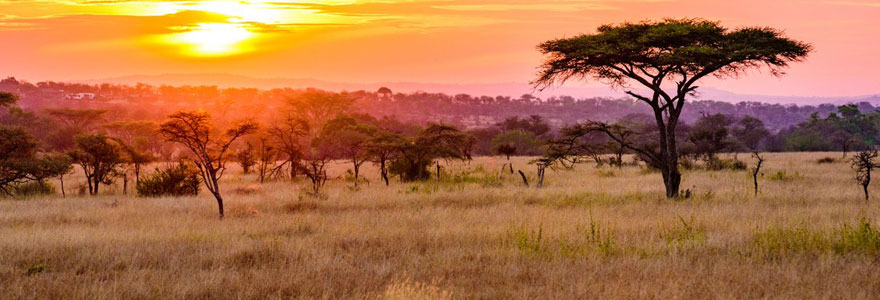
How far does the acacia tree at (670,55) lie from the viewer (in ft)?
54.8

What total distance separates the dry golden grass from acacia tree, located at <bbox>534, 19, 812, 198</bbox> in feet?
7.74

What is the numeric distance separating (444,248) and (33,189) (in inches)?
696

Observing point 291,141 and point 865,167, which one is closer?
point 865,167

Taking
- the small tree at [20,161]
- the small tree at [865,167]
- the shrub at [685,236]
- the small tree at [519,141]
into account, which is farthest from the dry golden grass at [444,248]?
the small tree at [519,141]

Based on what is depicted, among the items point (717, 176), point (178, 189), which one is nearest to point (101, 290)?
point (178, 189)

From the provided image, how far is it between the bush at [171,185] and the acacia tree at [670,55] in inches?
489

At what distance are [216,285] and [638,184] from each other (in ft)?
Result: 55.6

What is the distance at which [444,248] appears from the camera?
10.4 metres

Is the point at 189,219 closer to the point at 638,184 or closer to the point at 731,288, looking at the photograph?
the point at 731,288

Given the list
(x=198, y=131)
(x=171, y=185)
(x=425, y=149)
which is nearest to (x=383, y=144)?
(x=425, y=149)

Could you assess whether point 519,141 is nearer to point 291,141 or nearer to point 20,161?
point 291,141

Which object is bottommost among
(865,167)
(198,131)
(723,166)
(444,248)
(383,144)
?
(444,248)

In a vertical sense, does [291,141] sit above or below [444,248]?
above

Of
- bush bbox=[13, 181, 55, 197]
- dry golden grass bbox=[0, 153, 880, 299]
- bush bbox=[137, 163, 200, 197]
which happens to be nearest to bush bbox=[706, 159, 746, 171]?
Answer: dry golden grass bbox=[0, 153, 880, 299]
